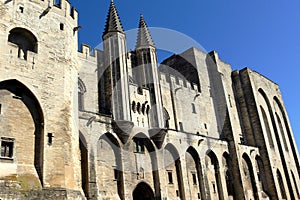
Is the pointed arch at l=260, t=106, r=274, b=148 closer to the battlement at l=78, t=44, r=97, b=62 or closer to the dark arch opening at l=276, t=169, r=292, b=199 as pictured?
the dark arch opening at l=276, t=169, r=292, b=199

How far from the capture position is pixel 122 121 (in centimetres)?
2106

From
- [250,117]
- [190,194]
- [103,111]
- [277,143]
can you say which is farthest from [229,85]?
[103,111]

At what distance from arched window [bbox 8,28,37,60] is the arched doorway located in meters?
12.2

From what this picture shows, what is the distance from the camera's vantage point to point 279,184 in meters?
37.7

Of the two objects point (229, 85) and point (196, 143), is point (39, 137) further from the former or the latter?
point (229, 85)

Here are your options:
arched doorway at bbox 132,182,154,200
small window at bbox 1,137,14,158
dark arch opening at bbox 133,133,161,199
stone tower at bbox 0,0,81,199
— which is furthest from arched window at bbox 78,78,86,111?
small window at bbox 1,137,14,158

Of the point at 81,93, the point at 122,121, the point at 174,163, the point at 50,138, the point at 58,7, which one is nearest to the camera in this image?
the point at 50,138

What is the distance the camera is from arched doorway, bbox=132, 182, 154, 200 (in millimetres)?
22297

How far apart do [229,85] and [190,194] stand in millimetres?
18852

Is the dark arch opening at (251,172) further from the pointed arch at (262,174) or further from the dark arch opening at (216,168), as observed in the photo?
the dark arch opening at (216,168)

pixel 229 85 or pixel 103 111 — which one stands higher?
pixel 229 85

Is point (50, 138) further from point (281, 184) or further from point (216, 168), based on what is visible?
point (281, 184)

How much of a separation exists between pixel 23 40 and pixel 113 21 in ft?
33.3

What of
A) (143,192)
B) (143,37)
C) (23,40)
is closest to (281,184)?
(143,192)
